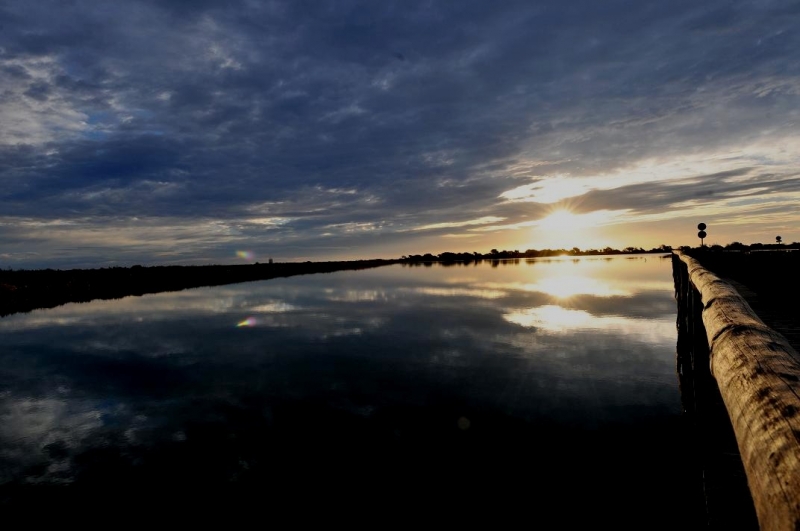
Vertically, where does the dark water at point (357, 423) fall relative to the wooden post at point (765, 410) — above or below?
below

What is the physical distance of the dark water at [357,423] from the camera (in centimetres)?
745

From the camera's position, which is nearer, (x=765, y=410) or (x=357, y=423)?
(x=765, y=410)

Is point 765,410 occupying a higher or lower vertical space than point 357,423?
higher

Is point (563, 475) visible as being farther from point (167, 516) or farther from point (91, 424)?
point (91, 424)

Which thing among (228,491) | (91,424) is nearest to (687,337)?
(228,491)

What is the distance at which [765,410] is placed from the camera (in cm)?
176

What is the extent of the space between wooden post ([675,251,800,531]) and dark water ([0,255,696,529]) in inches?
215

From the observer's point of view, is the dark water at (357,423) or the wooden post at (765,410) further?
the dark water at (357,423)

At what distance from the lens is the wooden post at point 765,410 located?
1350 millimetres

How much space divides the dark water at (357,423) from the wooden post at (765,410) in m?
5.47

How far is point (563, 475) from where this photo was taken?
8023 mm

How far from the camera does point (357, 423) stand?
34.7 ft

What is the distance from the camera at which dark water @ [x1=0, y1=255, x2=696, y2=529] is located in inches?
293

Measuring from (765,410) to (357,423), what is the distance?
9.79 m
